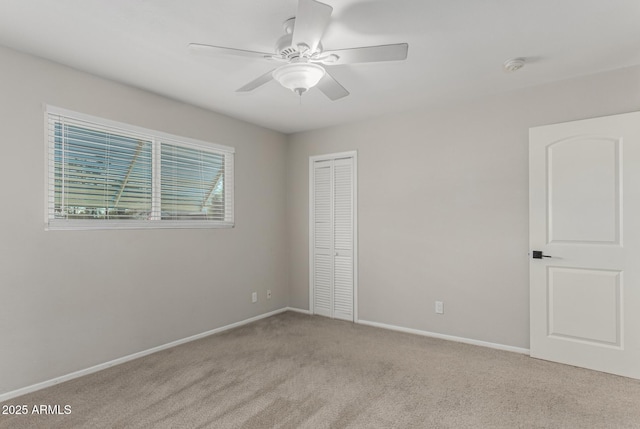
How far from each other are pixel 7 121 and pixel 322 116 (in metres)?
2.81

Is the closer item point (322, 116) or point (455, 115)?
point (455, 115)

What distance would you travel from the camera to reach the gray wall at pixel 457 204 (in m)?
3.21

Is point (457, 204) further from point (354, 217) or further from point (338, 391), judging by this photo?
point (338, 391)

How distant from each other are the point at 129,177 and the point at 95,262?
796 millimetres

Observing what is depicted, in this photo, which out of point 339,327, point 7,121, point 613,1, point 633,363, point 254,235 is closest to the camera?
point 613,1

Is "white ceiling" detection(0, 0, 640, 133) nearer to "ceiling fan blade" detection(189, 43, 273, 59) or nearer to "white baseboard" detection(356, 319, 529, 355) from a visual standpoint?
"ceiling fan blade" detection(189, 43, 273, 59)

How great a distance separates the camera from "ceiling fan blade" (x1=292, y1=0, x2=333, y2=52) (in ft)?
5.25

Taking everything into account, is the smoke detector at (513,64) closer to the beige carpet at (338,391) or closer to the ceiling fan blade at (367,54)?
the ceiling fan blade at (367,54)

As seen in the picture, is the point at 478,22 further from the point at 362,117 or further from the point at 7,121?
the point at 7,121

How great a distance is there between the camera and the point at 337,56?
6.74 ft

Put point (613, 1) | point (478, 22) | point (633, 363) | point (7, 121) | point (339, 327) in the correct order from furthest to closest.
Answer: point (339, 327) → point (633, 363) → point (7, 121) → point (478, 22) → point (613, 1)

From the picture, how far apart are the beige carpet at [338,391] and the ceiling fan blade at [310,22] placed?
2.26 meters

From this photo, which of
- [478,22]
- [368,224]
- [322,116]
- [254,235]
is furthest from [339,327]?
[478,22]

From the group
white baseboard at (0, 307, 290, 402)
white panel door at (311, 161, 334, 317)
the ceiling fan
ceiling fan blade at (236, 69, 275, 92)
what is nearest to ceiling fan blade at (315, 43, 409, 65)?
the ceiling fan
